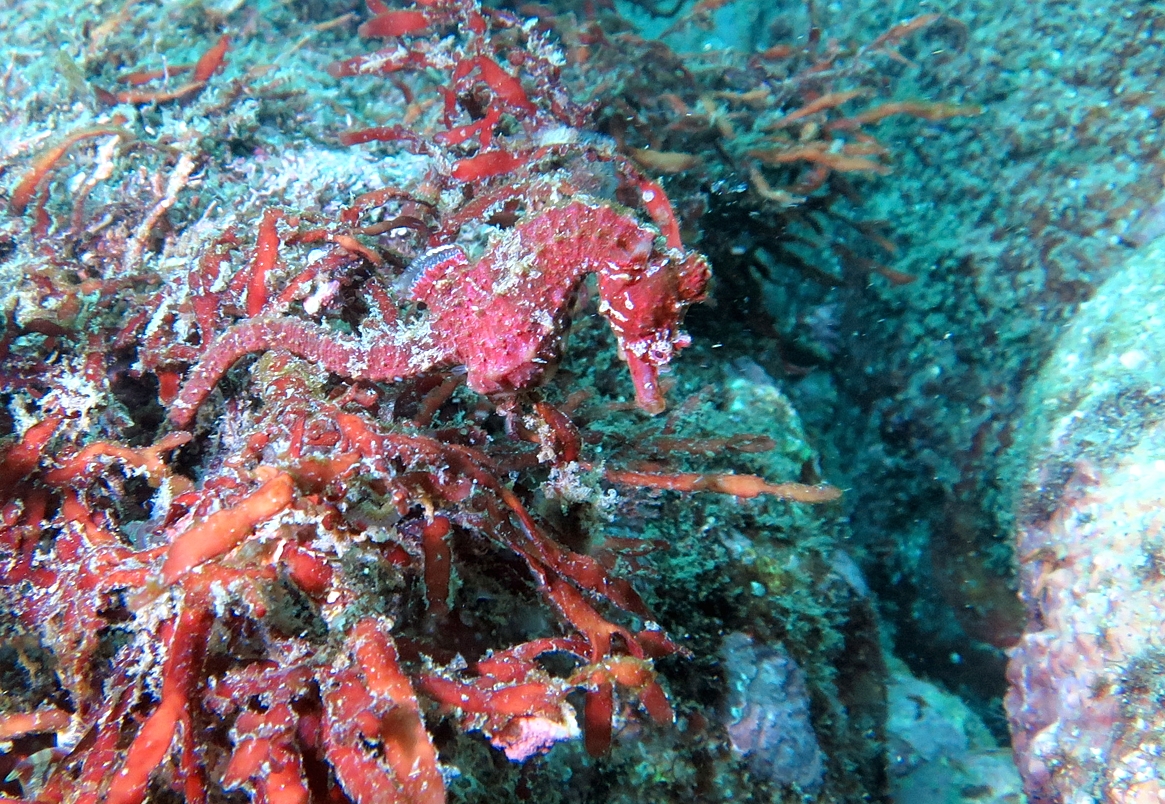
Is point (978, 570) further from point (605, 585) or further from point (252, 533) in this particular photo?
point (252, 533)

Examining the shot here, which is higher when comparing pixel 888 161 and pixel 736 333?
pixel 888 161

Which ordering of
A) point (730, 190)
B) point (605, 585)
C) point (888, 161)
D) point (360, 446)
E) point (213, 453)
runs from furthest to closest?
point (888, 161), point (730, 190), point (213, 453), point (605, 585), point (360, 446)

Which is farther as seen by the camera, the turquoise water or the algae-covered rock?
the algae-covered rock

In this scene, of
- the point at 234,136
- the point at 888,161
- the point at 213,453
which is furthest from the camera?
the point at 888,161

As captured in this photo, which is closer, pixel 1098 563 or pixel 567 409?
pixel 567 409

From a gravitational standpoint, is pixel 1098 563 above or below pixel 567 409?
below

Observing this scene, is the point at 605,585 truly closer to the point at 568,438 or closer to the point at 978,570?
the point at 568,438

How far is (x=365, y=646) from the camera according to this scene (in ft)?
4.64

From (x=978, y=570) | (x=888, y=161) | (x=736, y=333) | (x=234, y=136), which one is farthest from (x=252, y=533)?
(x=978, y=570)

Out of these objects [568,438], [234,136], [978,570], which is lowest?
[978,570]

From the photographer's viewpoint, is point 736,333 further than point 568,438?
Yes

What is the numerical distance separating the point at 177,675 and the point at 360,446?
0.65m

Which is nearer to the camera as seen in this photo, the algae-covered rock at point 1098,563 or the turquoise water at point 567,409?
the turquoise water at point 567,409

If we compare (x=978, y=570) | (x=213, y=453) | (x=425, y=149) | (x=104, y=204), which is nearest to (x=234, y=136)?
(x=104, y=204)
